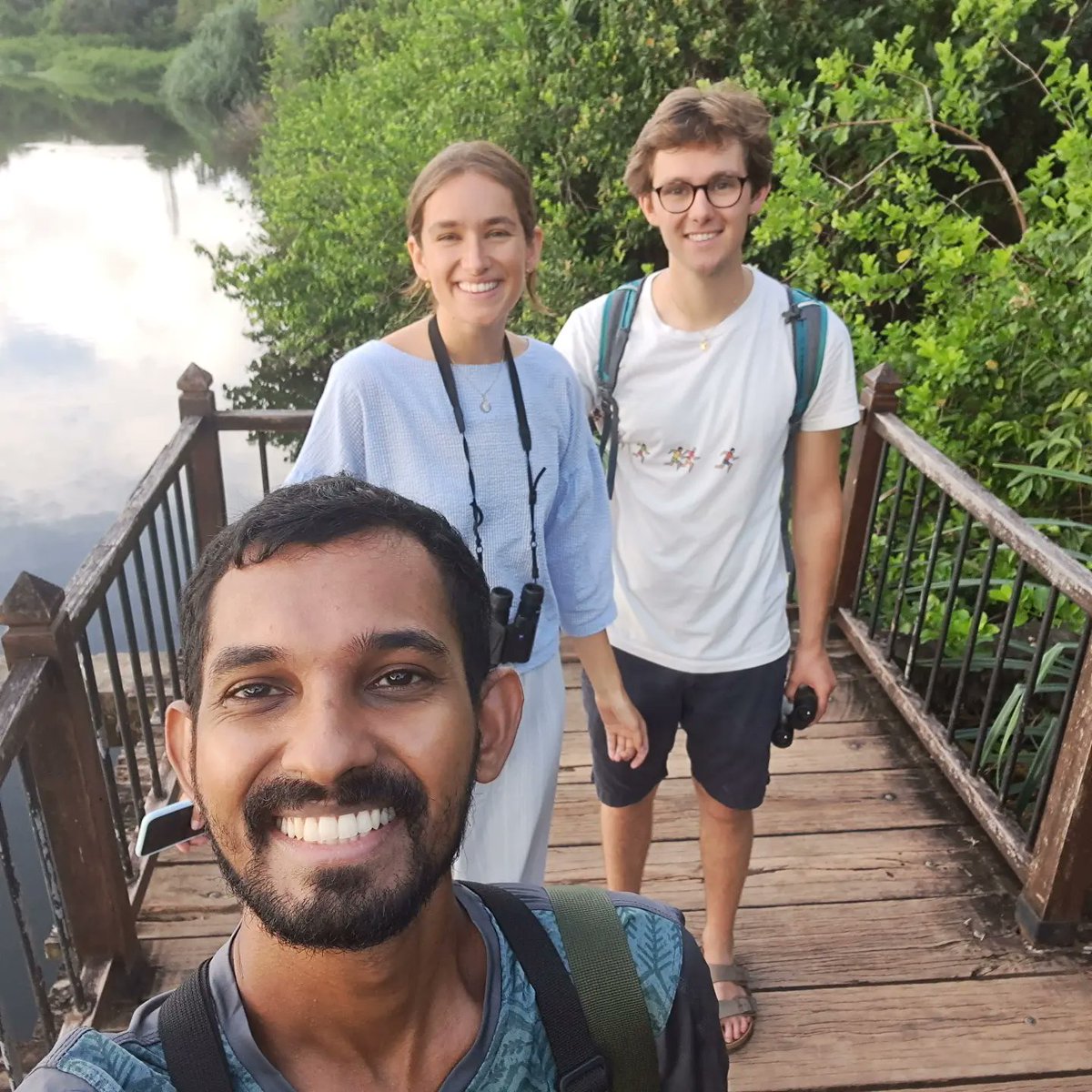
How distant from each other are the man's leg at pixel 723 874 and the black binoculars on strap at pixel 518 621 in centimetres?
73

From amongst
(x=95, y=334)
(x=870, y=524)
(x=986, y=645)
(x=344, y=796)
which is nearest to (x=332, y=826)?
(x=344, y=796)

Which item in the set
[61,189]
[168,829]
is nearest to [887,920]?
[168,829]

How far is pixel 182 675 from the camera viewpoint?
3.16 ft

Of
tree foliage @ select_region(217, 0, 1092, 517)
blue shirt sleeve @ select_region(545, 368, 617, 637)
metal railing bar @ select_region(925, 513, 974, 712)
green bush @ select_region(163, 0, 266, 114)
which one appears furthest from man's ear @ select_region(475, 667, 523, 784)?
green bush @ select_region(163, 0, 266, 114)

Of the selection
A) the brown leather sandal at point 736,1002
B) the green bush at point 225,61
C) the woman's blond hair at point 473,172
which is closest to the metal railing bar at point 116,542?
the woman's blond hair at point 473,172

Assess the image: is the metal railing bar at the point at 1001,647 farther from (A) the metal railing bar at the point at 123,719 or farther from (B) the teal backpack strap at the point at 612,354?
(A) the metal railing bar at the point at 123,719

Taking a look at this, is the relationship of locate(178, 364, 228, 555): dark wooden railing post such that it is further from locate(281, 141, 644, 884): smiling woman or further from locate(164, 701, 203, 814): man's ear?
locate(164, 701, 203, 814): man's ear

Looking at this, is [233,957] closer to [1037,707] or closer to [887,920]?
[887,920]

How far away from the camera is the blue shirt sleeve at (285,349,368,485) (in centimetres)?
141

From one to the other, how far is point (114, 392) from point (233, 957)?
12603 millimetres

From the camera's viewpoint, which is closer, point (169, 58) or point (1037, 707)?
point (1037, 707)

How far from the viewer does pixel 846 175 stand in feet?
16.5

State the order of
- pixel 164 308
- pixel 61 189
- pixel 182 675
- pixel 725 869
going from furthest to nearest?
pixel 61 189 < pixel 164 308 < pixel 725 869 < pixel 182 675

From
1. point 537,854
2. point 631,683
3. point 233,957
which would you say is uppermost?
point 233,957
